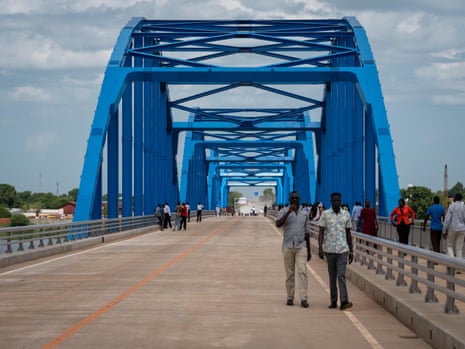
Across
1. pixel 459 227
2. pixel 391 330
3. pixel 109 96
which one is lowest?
pixel 391 330

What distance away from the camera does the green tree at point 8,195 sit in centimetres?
13488

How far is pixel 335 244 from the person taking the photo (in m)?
12.3

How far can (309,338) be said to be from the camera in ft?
31.1

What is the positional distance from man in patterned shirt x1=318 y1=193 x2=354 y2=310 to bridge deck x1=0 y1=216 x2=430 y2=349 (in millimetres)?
395

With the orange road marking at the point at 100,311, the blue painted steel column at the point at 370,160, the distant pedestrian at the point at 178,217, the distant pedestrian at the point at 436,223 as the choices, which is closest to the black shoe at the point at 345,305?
the orange road marking at the point at 100,311

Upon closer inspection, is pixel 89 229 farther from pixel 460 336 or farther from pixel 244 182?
pixel 244 182

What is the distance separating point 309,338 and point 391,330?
1.21 m

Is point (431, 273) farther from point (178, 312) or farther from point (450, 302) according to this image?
point (178, 312)

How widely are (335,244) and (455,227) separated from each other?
5.35 meters

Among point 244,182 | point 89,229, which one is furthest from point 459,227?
point 244,182

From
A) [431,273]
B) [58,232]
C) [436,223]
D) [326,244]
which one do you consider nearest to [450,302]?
[431,273]

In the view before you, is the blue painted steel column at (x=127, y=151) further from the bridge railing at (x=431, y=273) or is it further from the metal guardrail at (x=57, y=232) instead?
the bridge railing at (x=431, y=273)

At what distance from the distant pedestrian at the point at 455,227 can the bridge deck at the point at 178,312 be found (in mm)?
2420

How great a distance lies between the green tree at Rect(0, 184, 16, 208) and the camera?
443 ft
